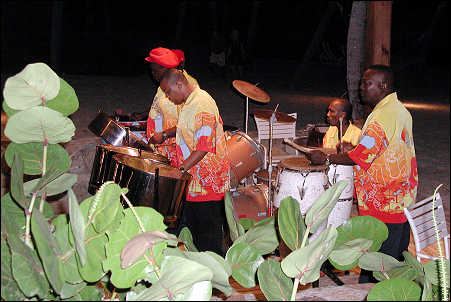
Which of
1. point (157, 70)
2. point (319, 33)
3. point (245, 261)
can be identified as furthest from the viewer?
point (319, 33)

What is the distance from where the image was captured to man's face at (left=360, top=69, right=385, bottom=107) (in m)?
2.67

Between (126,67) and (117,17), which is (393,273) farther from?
(117,17)

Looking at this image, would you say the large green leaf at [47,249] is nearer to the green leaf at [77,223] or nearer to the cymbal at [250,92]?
the green leaf at [77,223]

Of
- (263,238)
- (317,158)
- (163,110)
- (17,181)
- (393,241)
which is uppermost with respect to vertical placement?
(17,181)

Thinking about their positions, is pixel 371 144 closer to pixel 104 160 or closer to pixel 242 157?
pixel 104 160

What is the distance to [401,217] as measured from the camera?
8.89 ft

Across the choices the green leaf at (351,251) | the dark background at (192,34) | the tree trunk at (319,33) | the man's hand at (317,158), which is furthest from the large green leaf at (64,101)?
the tree trunk at (319,33)

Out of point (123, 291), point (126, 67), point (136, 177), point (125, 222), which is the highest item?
point (125, 222)

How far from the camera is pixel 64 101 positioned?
0.83 metres

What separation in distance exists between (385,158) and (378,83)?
36 cm

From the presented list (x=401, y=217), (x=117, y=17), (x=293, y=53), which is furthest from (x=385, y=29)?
(x=117, y=17)

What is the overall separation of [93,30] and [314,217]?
22833 mm

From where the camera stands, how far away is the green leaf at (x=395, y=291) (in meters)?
0.70

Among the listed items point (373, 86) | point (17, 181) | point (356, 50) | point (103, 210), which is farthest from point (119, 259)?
point (356, 50)
